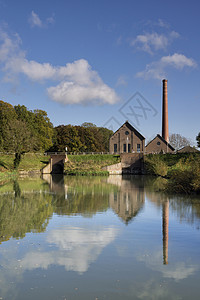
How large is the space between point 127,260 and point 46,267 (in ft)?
6.71

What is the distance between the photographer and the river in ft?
19.9

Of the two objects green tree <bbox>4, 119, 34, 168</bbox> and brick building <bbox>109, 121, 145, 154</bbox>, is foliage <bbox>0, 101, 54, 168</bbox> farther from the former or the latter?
brick building <bbox>109, 121, 145, 154</bbox>

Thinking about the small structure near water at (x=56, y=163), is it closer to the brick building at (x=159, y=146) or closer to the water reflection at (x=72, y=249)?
the brick building at (x=159, y=146)

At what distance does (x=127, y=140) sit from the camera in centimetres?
6781

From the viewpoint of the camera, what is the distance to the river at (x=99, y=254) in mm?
6059

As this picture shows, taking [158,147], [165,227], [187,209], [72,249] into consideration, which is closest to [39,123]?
[158,147]

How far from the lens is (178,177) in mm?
22703

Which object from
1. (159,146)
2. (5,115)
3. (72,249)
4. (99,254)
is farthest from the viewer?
(159,146)

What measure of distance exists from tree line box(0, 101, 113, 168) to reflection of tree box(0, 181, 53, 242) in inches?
1375

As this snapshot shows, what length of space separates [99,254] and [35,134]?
54138 mm

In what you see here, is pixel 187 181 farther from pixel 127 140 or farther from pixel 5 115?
pixel 5 115

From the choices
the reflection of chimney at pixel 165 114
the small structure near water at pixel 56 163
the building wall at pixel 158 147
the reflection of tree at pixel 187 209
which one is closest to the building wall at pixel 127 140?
the building wall at pixel 158 147

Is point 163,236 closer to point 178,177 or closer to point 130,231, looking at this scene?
point 130,231

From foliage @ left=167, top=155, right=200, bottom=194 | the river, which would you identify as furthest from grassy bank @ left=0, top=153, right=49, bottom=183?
the river
